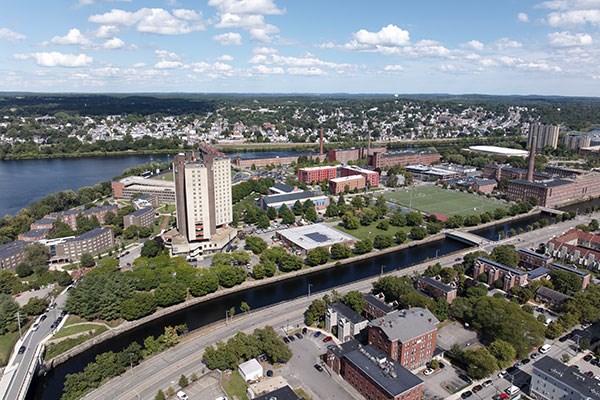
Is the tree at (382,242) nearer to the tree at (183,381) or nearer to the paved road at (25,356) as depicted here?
the tree at (183,381)

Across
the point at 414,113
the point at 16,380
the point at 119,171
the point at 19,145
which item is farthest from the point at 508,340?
the point at 414,113

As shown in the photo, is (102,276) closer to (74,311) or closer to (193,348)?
(74,311)

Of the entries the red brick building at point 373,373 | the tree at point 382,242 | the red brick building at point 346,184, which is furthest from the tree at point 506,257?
the red brick building at point 346,184

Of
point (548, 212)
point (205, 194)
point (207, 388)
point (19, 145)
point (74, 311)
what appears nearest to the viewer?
point (207, 388)

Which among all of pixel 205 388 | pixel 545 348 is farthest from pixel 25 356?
pixel 545 348

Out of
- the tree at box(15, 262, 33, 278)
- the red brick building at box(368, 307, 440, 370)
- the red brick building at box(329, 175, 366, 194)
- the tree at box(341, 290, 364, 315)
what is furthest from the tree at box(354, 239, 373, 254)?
the tree at box(15, 262, 33, 278)

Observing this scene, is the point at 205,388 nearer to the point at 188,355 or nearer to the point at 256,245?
the point at 188,355
